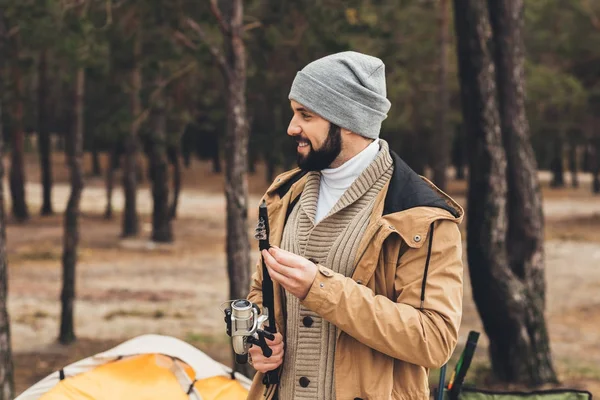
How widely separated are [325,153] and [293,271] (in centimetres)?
42

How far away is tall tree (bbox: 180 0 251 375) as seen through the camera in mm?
7926

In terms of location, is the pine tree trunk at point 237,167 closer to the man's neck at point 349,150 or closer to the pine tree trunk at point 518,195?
the pine tree trunk at point 518,195

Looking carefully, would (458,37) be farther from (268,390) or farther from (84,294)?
(84,294)

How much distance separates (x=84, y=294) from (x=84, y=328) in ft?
9.73

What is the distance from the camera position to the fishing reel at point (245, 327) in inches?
96.4

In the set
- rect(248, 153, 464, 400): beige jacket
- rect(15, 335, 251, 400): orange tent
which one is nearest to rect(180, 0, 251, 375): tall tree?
rect(15, 335, 251, 400): orange tent

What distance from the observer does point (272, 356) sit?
253cm

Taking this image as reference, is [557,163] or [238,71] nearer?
[238,71]

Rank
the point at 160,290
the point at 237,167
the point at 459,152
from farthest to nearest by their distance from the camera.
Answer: the point at 459,152, the point at 160,290, the point at 237,167

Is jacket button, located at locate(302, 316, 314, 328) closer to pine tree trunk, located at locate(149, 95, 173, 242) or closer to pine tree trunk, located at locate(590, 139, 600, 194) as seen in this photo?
pine tree trunk, located at locate(149, 95, 173, 242)

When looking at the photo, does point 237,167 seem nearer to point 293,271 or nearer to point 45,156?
point 293,271

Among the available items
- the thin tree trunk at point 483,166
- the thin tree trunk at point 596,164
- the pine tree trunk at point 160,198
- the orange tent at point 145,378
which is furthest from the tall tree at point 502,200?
the thin tree trunk at point 596,164

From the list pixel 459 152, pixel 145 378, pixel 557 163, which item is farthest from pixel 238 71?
pixel 459 152

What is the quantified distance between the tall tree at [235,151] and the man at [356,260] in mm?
5280
